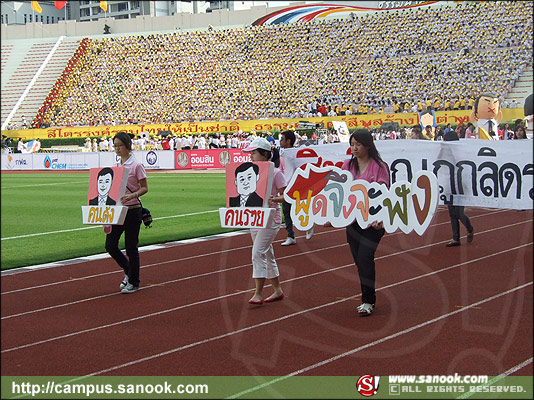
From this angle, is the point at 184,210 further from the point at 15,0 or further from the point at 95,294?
the point at 15,0

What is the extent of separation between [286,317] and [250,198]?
1.14m

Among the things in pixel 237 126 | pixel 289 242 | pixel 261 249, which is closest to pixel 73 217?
pixel 289 242

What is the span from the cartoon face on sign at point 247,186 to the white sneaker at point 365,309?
1302 millimetres

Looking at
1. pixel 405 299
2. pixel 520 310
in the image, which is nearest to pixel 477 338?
pixel 520 310

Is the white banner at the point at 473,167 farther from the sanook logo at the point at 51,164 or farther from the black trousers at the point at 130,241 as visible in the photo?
the sanook logo at the point at 51,164

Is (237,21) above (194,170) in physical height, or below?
above

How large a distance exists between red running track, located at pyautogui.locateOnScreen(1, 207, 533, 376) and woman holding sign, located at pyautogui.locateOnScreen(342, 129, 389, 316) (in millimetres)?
295

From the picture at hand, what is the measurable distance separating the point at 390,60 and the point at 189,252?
37.1 metres

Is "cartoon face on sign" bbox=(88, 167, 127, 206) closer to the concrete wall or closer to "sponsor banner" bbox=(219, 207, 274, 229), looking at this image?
Result: "sponsor banner" bbox=(219, 207, 274, 229)

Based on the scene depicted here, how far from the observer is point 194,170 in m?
33.3

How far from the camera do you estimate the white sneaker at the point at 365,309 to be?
6969 millimetres

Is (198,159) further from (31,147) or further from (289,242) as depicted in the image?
(289,242)

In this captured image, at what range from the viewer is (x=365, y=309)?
698 centimetres

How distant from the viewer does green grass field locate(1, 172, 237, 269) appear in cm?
1205
